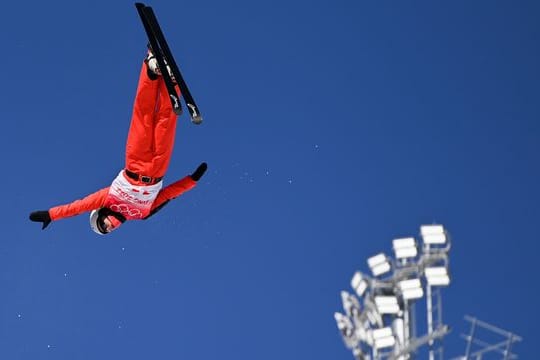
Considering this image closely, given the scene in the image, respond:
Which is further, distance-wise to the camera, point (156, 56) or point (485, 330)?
point (485, 330)

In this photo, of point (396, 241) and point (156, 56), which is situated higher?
point (156, 56)

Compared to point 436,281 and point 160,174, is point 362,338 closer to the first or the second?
point 436,281

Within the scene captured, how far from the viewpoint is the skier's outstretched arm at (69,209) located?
776 centimetres

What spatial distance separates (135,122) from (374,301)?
2.08m

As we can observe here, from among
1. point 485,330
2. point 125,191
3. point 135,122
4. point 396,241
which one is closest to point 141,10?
point 135,122

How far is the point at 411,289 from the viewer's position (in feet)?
26.0

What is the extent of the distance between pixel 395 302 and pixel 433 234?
1.94 ft

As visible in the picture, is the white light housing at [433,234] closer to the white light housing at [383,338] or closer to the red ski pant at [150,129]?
the white light housing at [383,338]

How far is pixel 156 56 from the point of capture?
6.98m

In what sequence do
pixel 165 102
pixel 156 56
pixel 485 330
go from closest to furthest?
1. pixel 156 56
2. pixel 165 102
3. pixel 485 330

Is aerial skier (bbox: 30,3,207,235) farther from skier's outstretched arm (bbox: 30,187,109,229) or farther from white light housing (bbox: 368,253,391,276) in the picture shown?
white light housing (bbox: 368,253,391,276)

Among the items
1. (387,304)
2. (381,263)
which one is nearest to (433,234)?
(381,263)

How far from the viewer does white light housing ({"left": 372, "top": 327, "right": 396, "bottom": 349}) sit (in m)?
7.86

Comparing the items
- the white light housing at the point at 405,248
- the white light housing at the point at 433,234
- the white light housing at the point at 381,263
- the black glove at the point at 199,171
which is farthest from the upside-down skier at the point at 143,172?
the white light housing at the point at 433,234
